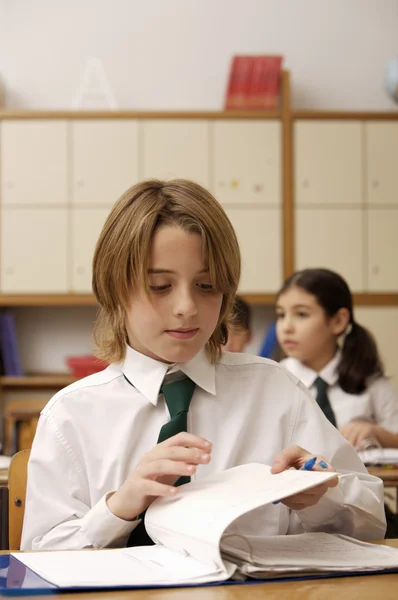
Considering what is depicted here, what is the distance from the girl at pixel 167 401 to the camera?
1.12 m

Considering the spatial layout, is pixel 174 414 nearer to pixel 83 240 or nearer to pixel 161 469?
pixel 161 469

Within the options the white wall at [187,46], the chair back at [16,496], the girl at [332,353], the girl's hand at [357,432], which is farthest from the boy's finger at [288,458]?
the white wall at [187,46]

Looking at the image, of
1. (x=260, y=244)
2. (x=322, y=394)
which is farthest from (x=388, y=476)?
(x=260, y=244)

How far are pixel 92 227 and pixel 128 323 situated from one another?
3.45 m

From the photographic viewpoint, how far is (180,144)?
460cm

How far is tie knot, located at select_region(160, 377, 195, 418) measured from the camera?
45.9 inches

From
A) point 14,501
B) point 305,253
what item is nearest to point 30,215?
point 305,253

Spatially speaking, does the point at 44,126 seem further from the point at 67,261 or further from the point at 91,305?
the point at 91,305

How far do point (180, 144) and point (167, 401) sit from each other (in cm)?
356

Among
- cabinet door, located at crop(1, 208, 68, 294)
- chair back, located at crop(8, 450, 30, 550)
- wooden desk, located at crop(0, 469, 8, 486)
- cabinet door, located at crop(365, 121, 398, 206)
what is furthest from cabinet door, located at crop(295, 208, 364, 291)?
chair back, located at crop(8, 450, 30, 550)

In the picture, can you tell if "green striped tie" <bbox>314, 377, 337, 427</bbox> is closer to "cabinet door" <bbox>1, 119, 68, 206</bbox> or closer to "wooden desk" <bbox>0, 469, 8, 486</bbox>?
"wooden desk" <bbox>0, 469, 8, 486</bbox>

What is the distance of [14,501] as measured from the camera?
1370 mm

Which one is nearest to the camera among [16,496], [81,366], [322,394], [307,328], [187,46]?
[16,496]

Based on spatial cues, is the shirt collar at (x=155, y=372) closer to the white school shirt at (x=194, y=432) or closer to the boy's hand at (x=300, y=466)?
the white school shirt at (x=194, y=432)
